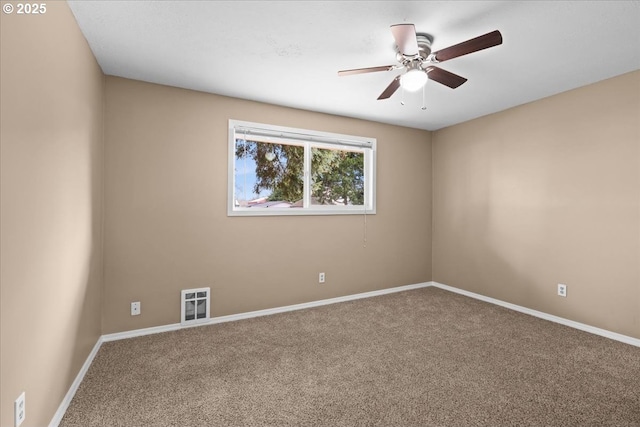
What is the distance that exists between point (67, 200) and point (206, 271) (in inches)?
61.9

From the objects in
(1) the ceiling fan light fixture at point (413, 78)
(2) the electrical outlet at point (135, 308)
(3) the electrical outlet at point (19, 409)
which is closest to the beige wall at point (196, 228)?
(2) the electrical outlet at point (135, 308)

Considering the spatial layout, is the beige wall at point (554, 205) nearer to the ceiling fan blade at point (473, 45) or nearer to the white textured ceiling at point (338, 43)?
the white textured ceiling at point (338, 43)

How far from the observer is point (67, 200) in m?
1.87

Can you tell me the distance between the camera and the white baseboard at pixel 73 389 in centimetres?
172

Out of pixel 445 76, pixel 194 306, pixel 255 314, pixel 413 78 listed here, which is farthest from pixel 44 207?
pixel 445 76

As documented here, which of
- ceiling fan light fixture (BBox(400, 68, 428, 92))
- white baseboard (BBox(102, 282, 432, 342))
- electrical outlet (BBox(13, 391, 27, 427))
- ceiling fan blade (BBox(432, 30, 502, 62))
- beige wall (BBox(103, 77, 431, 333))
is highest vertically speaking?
ceiling fan blade (BBox(432, 30, 502, 62))

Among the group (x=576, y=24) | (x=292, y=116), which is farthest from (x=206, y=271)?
(x=576, y=24)

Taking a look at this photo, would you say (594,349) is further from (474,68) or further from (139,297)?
(139,297)

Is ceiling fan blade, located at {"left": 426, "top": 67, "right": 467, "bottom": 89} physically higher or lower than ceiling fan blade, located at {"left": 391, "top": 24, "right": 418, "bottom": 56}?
lower

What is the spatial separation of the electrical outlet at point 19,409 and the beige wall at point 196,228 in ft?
5.30

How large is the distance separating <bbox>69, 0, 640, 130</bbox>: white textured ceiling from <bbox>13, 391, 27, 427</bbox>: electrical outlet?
2.10 m

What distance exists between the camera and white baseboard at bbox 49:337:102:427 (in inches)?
67.6

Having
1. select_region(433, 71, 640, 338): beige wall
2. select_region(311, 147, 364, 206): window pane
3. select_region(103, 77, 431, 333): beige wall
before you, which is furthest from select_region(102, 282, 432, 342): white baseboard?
select_region(311, 147, 364, 206): window pane

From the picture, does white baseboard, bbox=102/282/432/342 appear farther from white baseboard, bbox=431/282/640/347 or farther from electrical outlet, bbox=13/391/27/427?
electrical outlet, bbox=13/391/27/427
